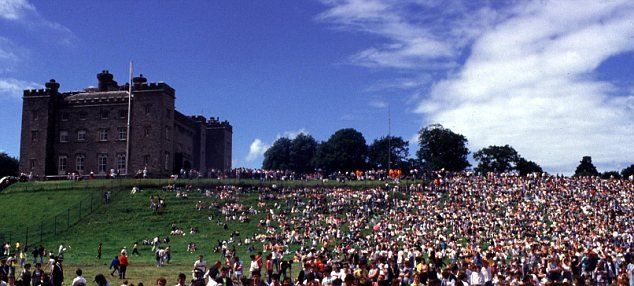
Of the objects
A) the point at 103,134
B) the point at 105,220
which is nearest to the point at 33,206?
the point at 105,220

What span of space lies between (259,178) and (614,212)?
3762 cm

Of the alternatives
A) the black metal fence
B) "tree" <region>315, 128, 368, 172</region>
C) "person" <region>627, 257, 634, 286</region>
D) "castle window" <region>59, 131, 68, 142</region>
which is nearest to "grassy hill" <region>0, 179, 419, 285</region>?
the black metal fence

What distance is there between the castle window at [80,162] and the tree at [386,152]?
57.7 m

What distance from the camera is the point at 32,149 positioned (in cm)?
8562

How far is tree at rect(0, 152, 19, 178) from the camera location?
10725 cm

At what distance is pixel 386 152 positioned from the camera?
12962 centimetres

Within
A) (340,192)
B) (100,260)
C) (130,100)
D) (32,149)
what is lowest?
(100,260)

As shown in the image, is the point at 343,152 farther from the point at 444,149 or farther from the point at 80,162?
the point at 80,162

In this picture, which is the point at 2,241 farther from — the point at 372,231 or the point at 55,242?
the point at 372,231

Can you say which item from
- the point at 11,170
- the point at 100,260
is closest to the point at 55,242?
the point at 100,260

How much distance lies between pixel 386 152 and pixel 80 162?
62.9 metres

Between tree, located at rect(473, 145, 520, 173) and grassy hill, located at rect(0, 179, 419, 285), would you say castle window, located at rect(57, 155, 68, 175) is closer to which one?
grassy hill, located at rect(0, 179, 419, 285)

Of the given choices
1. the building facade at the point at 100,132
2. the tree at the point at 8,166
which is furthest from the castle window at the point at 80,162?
the tree at the point at 8,166

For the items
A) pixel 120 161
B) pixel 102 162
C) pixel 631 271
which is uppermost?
pixel 120 161
